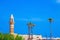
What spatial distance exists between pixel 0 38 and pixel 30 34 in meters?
24.2

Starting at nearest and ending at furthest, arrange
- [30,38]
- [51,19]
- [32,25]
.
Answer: [30,38] < [51,19] < [32,25]

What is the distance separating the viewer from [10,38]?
1705 inches

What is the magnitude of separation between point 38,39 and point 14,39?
61.4 feet

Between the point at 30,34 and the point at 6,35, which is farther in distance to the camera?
the point at 30,34

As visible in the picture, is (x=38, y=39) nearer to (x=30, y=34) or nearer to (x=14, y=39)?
(x=30, y=34)

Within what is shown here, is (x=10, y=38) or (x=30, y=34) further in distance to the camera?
(x=30, y=34)

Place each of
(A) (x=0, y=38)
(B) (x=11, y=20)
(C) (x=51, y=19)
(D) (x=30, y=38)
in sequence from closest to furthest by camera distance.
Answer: (A) (x=0, y=38), (B) (x=11, y=20), (D) (x=30, y=38), (C) (x=51, y=19)

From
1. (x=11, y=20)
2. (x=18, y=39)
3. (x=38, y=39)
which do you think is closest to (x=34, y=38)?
(x=38, y=39)

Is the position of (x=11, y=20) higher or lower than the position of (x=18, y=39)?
higher

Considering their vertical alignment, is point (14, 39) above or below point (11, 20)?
below

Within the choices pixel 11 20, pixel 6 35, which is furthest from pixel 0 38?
pixel 11 20

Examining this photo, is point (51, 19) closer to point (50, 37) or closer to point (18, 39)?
point (50, 37)

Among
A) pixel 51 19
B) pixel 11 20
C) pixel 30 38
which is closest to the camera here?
pixel 11 20

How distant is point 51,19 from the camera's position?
65.9 m
